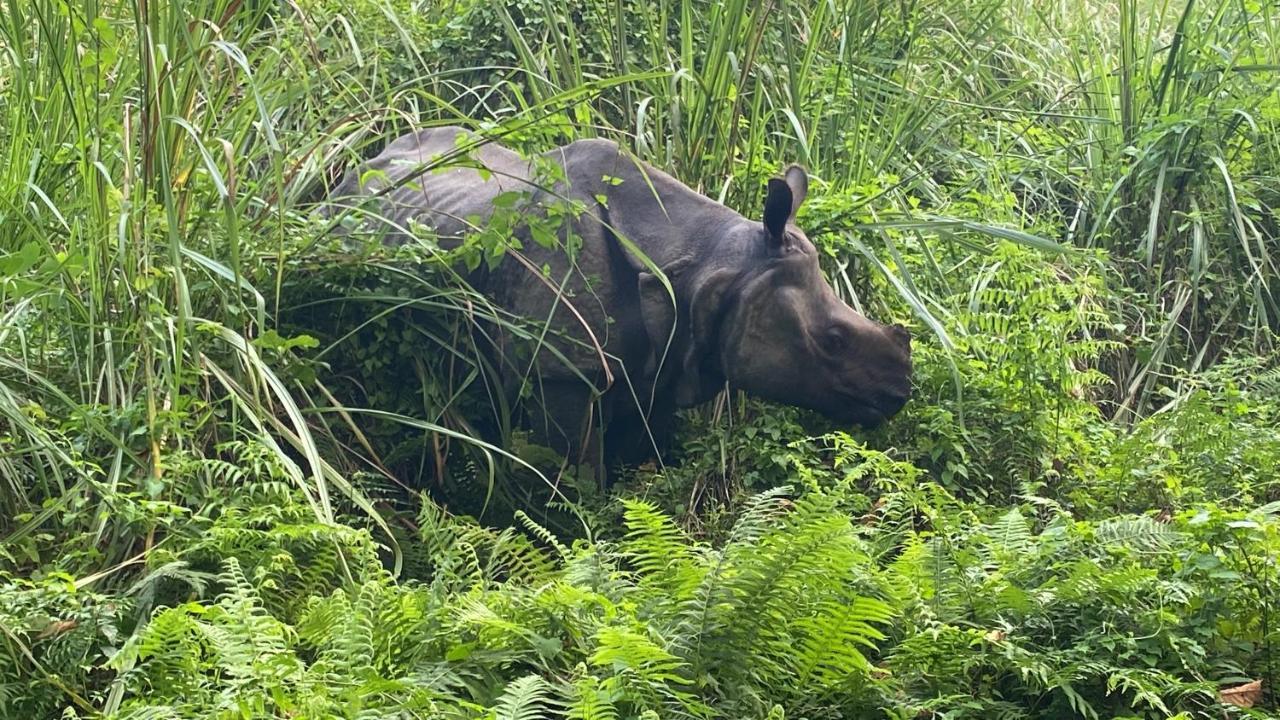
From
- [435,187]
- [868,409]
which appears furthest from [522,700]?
[435,187]

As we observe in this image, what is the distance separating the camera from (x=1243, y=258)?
7.64 metres

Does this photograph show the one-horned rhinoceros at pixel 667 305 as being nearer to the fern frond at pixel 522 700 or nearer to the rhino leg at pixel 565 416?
the rhino leg at pixel 565 416

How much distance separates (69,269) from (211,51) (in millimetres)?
1258

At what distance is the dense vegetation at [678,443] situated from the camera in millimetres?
3355

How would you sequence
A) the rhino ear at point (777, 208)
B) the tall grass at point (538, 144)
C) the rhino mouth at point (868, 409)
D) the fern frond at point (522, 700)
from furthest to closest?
1. the rhino mouth at point (868, 409)
2. the rhino ear at point (777, 208)
3. the tall grass at point (538, 144)
4. the fern frond at point (522, 700)

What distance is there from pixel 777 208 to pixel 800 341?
504 mm

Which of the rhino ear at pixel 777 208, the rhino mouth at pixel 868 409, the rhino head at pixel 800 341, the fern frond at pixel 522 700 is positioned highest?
the rhino ear at pixel 777 208

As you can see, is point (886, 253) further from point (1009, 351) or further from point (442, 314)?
point (442, 314)

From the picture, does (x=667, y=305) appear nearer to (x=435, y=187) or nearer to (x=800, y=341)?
(x=800, y=341)

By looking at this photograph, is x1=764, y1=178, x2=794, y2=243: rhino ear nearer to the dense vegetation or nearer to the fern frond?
the dense vegetation

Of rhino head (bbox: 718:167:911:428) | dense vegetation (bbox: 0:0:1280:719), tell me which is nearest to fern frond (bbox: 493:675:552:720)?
dense vegetation (bbox: 0:0:1280:719)

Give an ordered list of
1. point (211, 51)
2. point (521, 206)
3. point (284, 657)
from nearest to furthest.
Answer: point (284, 657), point (211, 51), point (521, 206)

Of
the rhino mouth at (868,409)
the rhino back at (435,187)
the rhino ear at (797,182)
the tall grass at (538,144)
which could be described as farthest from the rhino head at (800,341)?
the rhino back at (435,187)

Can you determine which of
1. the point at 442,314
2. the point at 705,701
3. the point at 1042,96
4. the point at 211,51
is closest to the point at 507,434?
the point at 442,314
